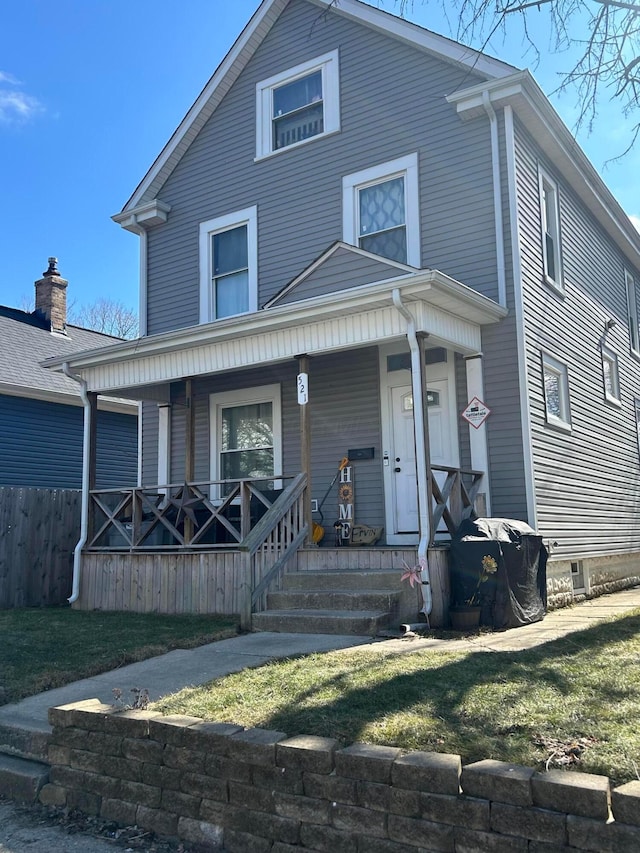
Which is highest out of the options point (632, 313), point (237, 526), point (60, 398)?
point (632, 313)

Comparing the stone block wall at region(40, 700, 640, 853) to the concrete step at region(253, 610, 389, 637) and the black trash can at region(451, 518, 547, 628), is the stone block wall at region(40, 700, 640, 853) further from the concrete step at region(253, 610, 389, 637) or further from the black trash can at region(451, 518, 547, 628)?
the black trash can at region(451, 518, 547, 628)

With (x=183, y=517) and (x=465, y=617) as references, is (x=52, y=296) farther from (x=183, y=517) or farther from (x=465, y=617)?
(x=465, y=617)

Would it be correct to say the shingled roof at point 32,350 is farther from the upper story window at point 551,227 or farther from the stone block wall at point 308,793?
the stone block wall at point 308,793

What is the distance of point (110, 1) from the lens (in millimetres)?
8742

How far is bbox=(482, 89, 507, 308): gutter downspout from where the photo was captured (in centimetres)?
973

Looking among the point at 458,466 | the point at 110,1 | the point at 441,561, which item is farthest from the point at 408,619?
the point at 110,1

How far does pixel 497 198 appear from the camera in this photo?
9.92 meters

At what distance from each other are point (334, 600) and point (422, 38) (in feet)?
25.5

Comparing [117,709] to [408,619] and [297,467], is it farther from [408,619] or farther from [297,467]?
[297,467]

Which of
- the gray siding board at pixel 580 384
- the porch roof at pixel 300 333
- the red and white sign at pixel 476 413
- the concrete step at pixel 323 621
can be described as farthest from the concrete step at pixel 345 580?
the porch roof at pixel 300 333

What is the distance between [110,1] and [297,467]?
6300mm

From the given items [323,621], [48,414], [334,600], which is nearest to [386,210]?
[334,600]

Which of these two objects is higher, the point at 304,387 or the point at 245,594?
the point at 304,387

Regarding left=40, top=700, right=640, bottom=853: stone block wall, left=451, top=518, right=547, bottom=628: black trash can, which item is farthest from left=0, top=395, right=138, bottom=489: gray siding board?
left=40, top=700, right=640, bottom=853: stone block wall
